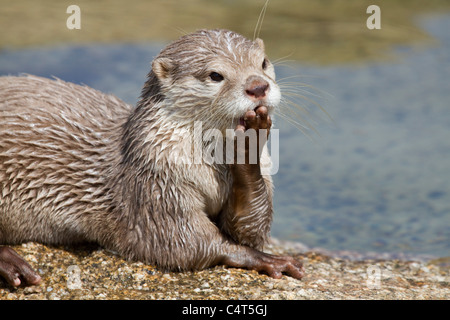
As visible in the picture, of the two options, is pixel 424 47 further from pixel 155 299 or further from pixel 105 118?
pixel 155 299

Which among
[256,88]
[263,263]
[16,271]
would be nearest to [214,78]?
[256,88]

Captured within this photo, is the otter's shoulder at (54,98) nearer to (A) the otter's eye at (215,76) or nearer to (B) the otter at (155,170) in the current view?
(B) the otter at (155,170)

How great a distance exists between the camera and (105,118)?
4.20m

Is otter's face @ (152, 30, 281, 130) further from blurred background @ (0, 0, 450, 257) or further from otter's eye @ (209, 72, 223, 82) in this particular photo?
blurred background @ (0, 0, 450, 257)

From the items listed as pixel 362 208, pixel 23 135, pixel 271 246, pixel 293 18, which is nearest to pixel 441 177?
pixel 362 208

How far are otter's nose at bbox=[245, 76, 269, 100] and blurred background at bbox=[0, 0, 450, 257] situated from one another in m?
0.42

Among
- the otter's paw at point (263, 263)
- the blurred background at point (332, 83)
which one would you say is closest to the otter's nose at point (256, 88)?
the blurred background at point (332, 83)

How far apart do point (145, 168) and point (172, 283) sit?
67 centimetres

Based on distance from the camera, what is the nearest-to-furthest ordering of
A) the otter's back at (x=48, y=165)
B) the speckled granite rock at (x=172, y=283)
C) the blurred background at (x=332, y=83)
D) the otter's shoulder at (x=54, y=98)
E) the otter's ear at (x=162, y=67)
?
the speckled granite rock at (x=172, y=283) < the otter's ear at (x=162, y=67) < the otter's back at (x=48, y=165) < the otter's shoulder at (x=54, y=98) < the blurred background at (x=332, y=83)

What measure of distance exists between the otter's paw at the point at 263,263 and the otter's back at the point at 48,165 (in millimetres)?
868

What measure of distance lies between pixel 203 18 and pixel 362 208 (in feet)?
17.2

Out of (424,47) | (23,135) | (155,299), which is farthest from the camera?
(424,47)

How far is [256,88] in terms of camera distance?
3430mm

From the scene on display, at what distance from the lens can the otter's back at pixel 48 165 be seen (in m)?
3.94
